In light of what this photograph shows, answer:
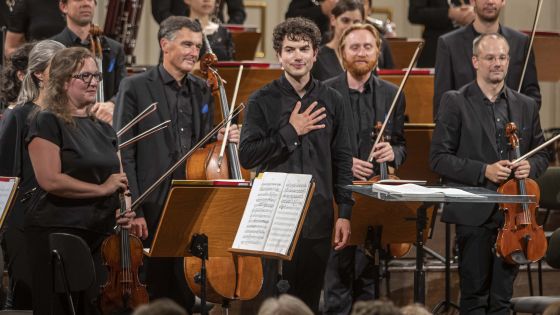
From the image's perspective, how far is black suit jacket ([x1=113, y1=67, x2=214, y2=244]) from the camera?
470cm

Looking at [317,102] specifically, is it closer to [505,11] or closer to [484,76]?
[484,76]

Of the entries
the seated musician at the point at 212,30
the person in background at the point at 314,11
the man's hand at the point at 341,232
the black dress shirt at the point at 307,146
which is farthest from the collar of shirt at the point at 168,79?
the person in background at the point at 314,11

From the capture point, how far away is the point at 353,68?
17.1 feet

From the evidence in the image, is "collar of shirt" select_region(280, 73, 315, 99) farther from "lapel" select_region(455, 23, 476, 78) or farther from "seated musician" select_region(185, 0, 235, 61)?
"seated musician" select_region(185, 0, 235, 61)

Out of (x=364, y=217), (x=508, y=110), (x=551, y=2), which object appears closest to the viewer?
(x=364, y=217)

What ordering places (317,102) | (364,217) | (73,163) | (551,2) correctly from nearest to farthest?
(73,163) < (317,102) < (364,217) < (551,2)

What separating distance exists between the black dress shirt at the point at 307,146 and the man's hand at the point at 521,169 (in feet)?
2.57

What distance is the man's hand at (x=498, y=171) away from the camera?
472cm

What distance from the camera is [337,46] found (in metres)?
5.77

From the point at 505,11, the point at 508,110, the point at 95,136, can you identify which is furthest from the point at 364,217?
the point at 505,11

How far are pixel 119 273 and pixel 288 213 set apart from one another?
2.39ft

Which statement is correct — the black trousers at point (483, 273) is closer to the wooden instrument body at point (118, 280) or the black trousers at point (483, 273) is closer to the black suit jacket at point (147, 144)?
the black suit jacket at point (147, 144)

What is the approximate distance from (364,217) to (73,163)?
4.21ft

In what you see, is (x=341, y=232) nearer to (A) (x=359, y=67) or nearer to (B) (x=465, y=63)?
(A) (x=359, y=67)
